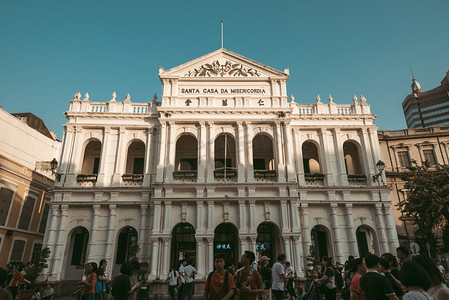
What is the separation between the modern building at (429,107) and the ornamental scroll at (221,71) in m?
76.6

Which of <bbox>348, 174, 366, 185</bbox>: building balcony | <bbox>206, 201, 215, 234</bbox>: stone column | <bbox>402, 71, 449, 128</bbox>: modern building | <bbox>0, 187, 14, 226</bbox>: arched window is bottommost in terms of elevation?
<bbox>206, 201, 215, 234</bbox>: stone column

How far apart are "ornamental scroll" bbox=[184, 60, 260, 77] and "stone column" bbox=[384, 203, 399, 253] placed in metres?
13.0

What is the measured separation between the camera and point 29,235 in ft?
79.4

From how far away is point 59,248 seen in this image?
60.7ft

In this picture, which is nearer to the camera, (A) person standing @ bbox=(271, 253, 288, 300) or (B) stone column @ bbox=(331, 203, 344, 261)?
(A) person standing @ bbox=(271, 253, 288, 300)

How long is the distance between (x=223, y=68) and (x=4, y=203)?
62.8ft

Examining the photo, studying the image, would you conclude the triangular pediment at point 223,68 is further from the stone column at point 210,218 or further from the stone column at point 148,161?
the stone column at point 210,218

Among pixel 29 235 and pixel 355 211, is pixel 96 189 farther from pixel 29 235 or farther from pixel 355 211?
pixel 355 211

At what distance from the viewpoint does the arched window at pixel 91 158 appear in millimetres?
23094

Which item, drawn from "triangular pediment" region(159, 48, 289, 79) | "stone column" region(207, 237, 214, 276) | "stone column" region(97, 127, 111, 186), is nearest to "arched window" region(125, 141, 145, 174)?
"stone column" region(97, 127, 111, 186)

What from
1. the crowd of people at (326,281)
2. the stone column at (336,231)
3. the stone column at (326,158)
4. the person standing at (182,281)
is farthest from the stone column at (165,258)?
the stone column at (326,158)

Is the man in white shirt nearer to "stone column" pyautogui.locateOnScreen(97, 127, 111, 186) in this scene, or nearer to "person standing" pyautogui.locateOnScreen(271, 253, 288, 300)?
"person standing" pyautogui.locateOnScreen(271, 253, 288, 300)

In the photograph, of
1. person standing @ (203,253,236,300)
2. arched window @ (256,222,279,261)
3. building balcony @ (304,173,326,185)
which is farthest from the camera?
building balcony @ (304,173,326,185)

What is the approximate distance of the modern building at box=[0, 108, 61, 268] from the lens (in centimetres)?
2212
